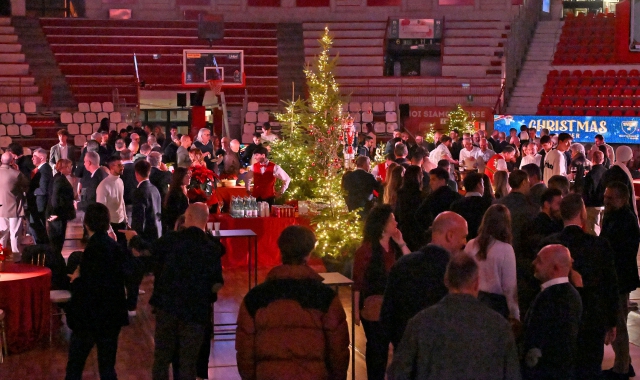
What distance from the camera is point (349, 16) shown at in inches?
976

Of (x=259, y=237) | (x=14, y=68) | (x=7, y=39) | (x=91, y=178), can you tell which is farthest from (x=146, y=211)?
(x=7, y=39)

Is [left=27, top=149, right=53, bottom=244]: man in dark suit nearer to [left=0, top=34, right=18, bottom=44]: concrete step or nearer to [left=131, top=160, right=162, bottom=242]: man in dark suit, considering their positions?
[left=131, top=160, right=162, bottom=242]: man in dark suit

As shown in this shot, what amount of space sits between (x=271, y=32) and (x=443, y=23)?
497 centimetres

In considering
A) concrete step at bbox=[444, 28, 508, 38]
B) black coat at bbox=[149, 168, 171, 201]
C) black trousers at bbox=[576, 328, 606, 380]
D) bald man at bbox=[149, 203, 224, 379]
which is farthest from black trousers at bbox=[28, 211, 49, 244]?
concrete step at bbox=[444, 28, 508, 38]

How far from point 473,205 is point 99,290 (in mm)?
2868

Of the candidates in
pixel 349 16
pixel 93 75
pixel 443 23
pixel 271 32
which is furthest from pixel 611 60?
pixel 93 75

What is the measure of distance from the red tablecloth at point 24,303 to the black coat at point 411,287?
3.55 m

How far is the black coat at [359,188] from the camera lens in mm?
8805

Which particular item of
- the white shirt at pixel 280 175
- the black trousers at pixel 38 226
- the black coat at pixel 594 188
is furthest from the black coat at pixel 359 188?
the black trousers at pixel 38 226

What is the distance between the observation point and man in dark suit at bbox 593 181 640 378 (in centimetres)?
580

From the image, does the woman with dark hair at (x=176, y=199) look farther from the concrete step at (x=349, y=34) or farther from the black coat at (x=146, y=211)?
the concrete step at (x=349, y=34)

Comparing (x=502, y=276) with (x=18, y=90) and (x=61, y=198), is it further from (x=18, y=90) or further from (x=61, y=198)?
(x=18, y=90)

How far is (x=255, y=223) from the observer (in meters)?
9.81

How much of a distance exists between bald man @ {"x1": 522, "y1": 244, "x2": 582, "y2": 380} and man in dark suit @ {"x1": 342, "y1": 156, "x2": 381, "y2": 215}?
484 centimetres
